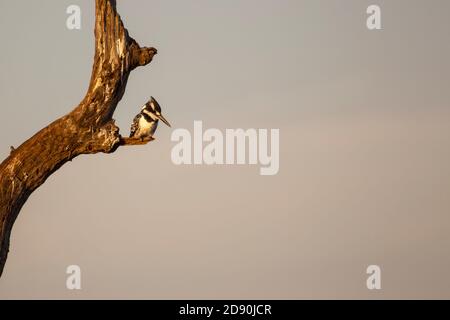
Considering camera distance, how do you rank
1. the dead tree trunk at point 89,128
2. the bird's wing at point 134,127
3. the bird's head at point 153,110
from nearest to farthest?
the dead tree trunk at point 89,128, the bird's wing at point 134,127, the bird's head at point 153,110

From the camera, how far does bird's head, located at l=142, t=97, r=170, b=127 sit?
16438 millimetres

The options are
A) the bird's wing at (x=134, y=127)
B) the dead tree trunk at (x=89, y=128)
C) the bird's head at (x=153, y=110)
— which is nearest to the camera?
the dead tree trunk at (x=89, y=128)

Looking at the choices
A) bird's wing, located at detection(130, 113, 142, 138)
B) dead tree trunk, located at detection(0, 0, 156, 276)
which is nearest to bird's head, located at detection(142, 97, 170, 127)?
bird's wing, located at detection(130, 113, 142, 138)

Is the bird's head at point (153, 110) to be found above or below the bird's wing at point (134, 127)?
above

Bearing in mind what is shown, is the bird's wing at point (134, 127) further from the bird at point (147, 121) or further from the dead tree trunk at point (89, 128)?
the dead tree trunk at point (89, 128)

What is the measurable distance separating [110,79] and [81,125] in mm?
860

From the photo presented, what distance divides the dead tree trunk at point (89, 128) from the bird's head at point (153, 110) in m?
1.07

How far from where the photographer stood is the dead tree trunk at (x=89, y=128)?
15133mm

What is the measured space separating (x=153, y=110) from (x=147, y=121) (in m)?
0.43

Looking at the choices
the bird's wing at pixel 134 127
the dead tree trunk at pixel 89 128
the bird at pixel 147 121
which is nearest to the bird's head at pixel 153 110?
the bird at pixel 147 121

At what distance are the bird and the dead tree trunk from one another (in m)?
0.47

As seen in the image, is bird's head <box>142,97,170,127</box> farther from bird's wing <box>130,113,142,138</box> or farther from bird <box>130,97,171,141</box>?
bird's wing <box>130,113,142,138</box>
